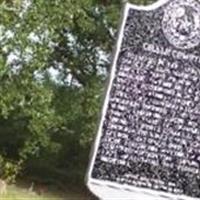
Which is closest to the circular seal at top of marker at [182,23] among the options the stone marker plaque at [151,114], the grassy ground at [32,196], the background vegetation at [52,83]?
the stone marker plaque at [151,114]

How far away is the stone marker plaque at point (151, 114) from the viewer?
336 inches

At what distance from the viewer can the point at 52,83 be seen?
15.5 metres

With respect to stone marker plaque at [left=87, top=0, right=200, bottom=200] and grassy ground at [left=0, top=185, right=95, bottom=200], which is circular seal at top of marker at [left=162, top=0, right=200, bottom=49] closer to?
stone marker plaque at [left=87, top=0, right=200, bottom=200]

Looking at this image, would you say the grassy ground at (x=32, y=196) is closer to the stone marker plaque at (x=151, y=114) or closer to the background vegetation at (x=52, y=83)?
the background vegetation at (x=52, y=83)

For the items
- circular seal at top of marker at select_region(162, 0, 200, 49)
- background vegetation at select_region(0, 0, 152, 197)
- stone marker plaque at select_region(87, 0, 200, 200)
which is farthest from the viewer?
background vegetation at select_region(0, 0, 152, 197)

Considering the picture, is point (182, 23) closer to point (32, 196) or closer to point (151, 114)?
point (151, 114)

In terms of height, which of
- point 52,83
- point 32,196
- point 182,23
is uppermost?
point 182,23

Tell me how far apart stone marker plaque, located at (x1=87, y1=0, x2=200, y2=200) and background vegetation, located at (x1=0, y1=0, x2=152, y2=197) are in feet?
18.9

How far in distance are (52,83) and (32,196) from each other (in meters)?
1.87

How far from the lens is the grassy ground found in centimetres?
1489

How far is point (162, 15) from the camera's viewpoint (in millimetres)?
8672

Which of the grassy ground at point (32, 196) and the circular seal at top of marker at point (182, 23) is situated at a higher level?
the circular seal at top of marker at point (182, 23)

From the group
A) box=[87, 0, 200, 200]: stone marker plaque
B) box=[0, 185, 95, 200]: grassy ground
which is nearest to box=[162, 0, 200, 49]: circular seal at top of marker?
box=[87, 0, 200, 200]: stone marker plaque

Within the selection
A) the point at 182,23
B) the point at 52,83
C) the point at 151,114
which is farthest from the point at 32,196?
the point at 182,23
